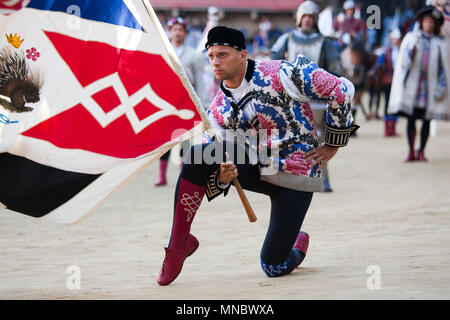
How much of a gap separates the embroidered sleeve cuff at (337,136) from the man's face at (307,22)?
3.99m

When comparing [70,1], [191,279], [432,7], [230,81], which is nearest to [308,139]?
[230,81]

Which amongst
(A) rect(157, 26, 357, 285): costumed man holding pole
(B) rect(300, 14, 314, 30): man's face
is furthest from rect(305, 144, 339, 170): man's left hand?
(B) rect(300, 14, 314, 30): man's face

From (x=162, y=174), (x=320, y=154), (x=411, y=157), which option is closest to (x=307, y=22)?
(x=162, y=174)

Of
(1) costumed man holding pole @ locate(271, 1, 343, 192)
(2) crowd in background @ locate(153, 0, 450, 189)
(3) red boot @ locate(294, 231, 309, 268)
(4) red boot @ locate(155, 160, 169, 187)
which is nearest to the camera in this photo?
(3) red boot @ locate(294, 231, 309, 268)

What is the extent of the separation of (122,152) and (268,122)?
0.83 meters

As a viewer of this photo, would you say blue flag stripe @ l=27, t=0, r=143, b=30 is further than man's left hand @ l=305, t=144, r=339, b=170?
No

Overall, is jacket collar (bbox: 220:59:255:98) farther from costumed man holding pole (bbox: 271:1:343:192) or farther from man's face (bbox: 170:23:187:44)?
man's face (bbox: 170:23:187:44)

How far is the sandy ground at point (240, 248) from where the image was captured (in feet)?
14.5

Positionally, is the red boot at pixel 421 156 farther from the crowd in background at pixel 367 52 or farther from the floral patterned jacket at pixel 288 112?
the floral patterned jacket at pixel 288 112

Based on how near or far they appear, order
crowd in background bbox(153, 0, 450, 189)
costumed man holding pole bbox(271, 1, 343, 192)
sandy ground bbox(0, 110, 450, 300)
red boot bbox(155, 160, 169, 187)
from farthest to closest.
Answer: crowd in background bbox(153, 0, 450, 189), red boot bbox(155, 160, 169, 187), costumed man holding pole bbox(271, 1, 343, 192), sandy ground bbox(0, 110, 450, 300)

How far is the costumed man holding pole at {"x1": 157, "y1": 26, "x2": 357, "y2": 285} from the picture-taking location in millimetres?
4559

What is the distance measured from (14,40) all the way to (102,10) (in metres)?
0.49

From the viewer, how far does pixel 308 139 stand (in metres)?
4.76

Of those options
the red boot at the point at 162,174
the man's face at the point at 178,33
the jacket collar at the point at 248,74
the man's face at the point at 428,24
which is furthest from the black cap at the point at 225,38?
the man's face at the point at 428,24
